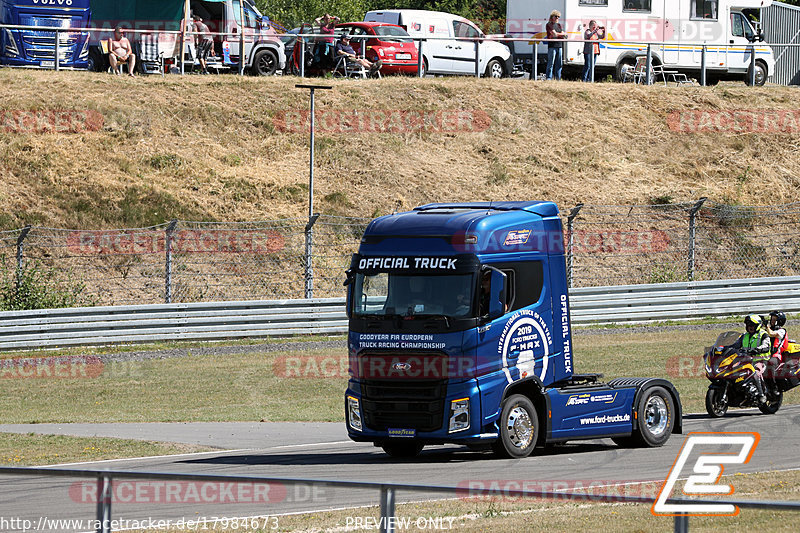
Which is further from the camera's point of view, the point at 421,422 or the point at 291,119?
the point at 291,119

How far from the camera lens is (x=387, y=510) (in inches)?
226

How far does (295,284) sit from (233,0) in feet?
39.6

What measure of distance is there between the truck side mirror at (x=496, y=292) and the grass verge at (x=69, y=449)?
424cm

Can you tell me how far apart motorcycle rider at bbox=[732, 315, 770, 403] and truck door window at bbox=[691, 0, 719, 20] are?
25.2 metres

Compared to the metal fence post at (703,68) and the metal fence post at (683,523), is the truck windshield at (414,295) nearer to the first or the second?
the metal fence post at (683,523)

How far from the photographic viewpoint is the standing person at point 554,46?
35938mm

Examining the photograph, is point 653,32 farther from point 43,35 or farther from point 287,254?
point 43,35

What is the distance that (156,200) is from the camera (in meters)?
29.2

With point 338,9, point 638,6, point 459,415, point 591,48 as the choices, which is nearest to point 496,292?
point 459,415

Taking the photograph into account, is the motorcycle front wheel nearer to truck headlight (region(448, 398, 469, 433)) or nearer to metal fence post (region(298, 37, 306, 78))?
truck headlight (region(448, 398, 469, 433))

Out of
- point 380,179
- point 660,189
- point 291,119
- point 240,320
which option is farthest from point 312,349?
point 660,189

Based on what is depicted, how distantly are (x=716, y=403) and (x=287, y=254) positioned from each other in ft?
49.2

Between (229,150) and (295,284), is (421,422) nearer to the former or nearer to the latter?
(295,284)

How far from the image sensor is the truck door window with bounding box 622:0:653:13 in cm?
3762
